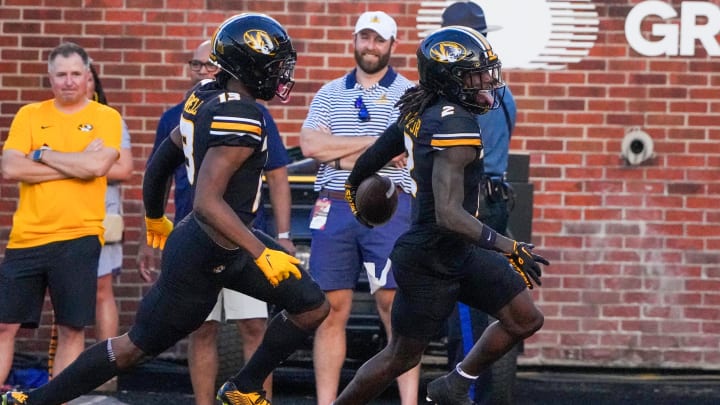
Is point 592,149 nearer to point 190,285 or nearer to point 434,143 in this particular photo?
point 434,143

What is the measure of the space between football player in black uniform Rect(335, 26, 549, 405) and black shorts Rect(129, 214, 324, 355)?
0.54 metres

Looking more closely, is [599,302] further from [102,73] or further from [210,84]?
[210,84]

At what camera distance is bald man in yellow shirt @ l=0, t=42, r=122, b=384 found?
27.8 feet

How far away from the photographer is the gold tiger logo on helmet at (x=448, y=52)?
7.01m

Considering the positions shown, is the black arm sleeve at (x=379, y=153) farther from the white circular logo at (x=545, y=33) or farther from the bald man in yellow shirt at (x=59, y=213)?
the white circular logo at (x=545, y=33)

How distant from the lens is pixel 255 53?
22.3 ft

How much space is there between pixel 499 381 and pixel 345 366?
1863 mm

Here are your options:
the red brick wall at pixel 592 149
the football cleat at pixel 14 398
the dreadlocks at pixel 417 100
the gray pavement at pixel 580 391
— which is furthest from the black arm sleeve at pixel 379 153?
the red brick wall at pixel 592 149

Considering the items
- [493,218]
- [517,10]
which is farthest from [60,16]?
[493,218]

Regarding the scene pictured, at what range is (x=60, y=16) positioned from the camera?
11.0 meters

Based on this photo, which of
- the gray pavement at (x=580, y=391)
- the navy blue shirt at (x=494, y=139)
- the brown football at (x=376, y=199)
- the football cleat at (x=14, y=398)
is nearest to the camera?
the football cleat at (x=14, y=398)

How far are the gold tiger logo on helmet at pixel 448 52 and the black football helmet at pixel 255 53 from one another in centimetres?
66

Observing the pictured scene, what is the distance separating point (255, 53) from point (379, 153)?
962mm

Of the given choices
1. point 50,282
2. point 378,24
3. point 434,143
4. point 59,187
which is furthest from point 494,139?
point 50,282
